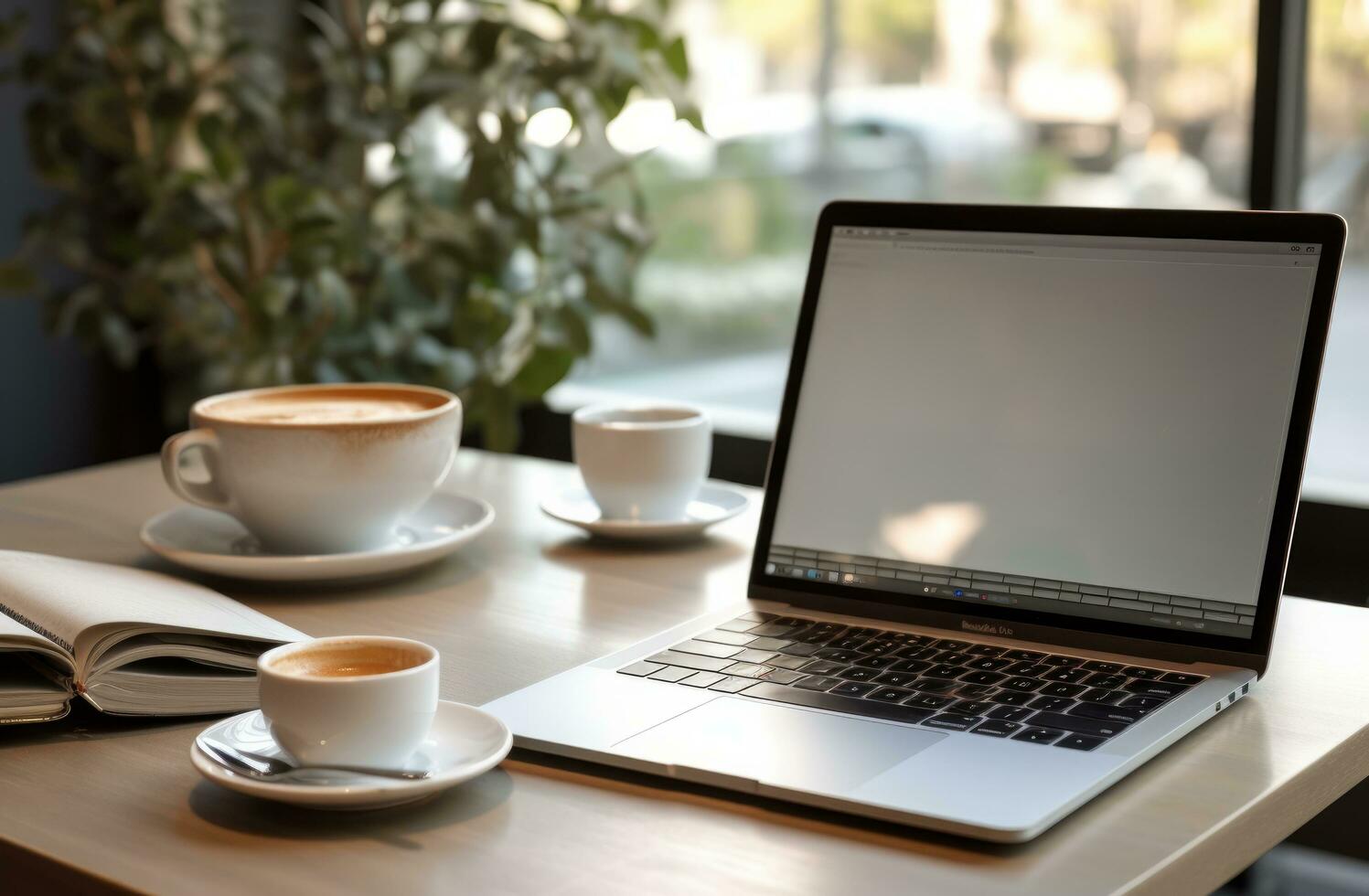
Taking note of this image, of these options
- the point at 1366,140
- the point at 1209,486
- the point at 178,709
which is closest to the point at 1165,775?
the point at 1209,486

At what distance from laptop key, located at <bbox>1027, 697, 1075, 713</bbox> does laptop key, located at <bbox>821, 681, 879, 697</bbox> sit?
0.09 m

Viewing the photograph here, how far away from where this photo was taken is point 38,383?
249cm

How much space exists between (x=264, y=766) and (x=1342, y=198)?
1592 mm

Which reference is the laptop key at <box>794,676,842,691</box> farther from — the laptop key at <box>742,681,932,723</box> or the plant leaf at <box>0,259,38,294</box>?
the plant leaf at <box>0,259,38,294</box>

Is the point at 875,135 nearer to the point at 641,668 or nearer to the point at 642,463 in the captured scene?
the point at 642,463

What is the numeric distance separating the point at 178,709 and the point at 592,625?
0.90ft

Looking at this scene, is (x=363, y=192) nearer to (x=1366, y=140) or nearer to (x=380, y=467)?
(x=380, y=467)

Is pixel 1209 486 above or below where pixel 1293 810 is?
above

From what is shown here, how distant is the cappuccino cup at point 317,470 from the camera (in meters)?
1.01

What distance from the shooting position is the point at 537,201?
2072 millimetres

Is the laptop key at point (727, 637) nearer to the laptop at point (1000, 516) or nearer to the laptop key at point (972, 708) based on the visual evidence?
the laptop at point (1000, 516)

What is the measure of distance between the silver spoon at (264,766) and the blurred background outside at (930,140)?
1.27 meters

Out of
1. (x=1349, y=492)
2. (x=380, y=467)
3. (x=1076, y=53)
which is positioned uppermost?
(x=1076, y=53)

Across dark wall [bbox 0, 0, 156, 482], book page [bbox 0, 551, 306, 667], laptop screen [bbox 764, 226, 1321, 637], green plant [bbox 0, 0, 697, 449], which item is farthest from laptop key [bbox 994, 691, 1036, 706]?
dark wall [bbox 0, 0, 156, 482]
